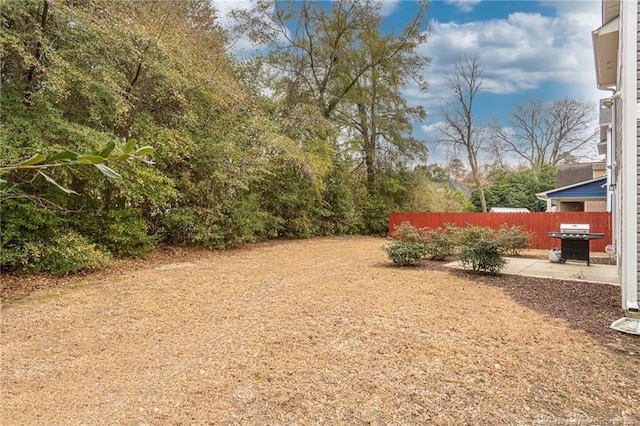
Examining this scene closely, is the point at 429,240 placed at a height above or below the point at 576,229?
below

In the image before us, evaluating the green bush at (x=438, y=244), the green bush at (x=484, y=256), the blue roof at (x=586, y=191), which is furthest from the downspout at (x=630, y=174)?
the blue roof at (x=586, y=191)

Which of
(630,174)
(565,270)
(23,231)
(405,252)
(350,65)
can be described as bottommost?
(565,270)

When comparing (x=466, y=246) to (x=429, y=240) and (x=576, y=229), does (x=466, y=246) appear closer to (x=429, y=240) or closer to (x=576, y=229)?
(x=429, y=240)

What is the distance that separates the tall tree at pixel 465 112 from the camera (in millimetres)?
21188

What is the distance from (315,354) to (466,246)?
4877 millimetres

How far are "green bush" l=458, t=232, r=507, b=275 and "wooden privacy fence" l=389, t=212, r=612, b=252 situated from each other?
477 cm

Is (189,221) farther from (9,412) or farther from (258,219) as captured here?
(9,412)

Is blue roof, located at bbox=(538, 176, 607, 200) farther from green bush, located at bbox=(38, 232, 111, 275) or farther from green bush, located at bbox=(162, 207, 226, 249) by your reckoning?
green bush, located at bbox=(38, 232, 111, 275)

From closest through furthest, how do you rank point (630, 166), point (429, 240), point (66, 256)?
point (630, 166) < point (66, 256) < point (429, 240)

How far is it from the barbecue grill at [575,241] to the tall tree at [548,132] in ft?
66.1

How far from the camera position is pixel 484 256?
686 centimetres

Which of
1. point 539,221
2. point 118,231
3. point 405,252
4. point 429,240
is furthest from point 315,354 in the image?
point 539,221

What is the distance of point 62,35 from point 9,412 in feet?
20.3

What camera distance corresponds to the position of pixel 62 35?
605 centimetres
